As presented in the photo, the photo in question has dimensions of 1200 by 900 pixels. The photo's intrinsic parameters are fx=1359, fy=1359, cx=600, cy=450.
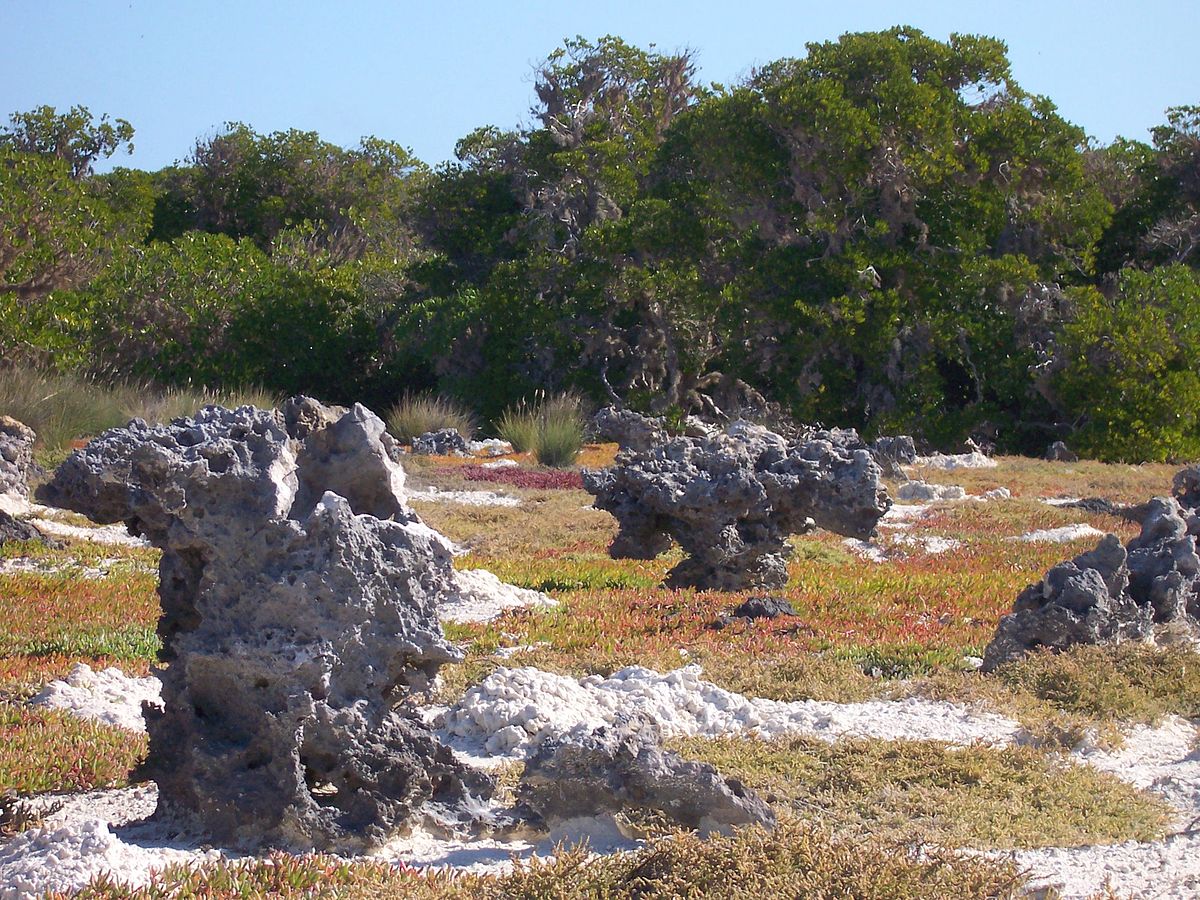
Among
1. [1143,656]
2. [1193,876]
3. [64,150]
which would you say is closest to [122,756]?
[1193,876]

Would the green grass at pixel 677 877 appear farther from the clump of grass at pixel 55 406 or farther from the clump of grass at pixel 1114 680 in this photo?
the clump of grass at pixel 55 406

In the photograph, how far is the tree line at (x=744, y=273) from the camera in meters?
27.7

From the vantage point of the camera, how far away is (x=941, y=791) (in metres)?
5.83

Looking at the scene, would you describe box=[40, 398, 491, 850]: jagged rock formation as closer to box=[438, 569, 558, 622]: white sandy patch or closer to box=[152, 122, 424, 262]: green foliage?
box=[438, 569, 558, 622]: white sandy patch

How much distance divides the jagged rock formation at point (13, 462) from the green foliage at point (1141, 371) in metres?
21.0

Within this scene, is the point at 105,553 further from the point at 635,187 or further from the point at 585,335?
the point at 635,187

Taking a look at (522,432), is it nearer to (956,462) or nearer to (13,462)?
(956,462)

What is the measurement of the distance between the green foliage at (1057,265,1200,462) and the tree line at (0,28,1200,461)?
6 cm

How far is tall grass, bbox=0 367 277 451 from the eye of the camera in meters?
21.9

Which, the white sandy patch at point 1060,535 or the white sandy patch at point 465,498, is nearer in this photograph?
the white sandy patch at point 1060,535

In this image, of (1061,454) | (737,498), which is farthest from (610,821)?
(1061,454)

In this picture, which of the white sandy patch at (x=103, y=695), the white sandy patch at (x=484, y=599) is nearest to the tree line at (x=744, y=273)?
the white sandy patch at (x=484, y=599)

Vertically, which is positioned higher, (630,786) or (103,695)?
(630,786)

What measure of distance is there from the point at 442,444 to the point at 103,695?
64.4 feet
